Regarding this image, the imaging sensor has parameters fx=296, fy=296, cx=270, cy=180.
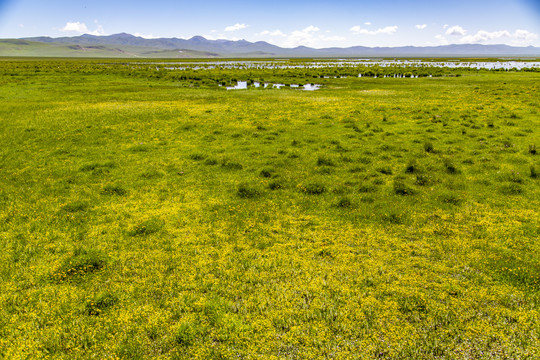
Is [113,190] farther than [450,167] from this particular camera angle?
No

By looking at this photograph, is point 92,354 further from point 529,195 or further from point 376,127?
point 376,127

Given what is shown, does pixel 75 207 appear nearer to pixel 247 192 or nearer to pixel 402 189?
pixel 247 192

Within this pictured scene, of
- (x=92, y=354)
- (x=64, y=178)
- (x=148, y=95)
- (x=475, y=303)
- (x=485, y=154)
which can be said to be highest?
(x=148, y=95)

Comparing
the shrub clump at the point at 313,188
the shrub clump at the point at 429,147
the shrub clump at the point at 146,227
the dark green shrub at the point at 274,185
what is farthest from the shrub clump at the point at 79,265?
the shrub clump at the point at 429,147

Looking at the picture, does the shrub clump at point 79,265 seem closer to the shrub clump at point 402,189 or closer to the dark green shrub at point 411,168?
the shrub clump at point 402,189

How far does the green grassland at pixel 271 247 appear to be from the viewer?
21.5 ft

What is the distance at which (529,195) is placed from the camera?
12.9m

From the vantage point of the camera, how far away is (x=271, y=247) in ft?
32.2

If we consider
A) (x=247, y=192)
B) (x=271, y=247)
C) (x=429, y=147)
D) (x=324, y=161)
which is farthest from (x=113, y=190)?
(x=429, y=147)

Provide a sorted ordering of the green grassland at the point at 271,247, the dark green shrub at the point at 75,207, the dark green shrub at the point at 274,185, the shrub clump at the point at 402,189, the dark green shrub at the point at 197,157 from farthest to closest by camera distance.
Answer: the dark green shrub at the point at 197,157
the dark green shrub at the point at 274,185
the shrub clump at the point at 402,189
the dark green shrub at the point at 75,207
the green grassland at the point at 271,247

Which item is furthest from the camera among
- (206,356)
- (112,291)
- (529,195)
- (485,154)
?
(485,154)

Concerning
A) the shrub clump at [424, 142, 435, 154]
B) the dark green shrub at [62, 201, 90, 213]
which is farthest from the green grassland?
the shrub clump at [424, 142, 435, 154]

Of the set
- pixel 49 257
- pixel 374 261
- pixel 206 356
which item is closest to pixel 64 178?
pixel 49 257

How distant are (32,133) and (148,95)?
2280 centimetres
